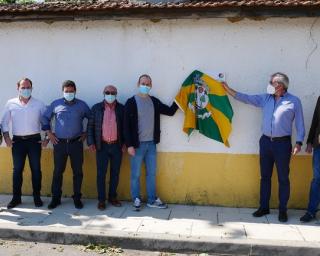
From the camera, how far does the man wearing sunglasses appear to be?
6605 mm

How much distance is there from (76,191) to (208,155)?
218cm

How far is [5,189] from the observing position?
24.6 ft

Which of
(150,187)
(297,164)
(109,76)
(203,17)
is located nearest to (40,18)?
(109,76)

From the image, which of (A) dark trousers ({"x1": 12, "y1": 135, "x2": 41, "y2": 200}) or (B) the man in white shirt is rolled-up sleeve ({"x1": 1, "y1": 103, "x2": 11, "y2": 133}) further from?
(A) dark trousers ({"x1": 12, "y1": 135, "x2": 41, "y2": 200})

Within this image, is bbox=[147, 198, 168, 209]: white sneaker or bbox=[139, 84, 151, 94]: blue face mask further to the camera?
bbox=[147, 198, 168, 209]: white sneaker

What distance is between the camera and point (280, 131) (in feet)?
19.8

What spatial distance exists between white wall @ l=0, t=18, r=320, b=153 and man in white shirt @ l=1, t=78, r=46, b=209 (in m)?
0.61

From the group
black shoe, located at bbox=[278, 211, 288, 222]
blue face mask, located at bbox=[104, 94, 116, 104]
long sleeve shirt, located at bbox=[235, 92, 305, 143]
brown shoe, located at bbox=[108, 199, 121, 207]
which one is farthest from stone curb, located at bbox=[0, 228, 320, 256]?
blue face mask, located at bbox=[104, 94, 116, 104]

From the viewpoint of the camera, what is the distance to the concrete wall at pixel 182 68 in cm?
657

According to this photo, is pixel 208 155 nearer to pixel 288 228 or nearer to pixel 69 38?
pixel 288 228

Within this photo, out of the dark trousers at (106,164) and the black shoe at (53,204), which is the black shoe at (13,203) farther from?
the dark trousers at (106,164)

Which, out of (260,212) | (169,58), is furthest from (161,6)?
(260,212)

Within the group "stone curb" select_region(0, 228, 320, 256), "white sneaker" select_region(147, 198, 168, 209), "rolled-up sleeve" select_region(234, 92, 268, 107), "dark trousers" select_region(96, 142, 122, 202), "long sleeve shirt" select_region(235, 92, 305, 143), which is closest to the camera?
"stone curb" select_region(0, 228, 320, 256)

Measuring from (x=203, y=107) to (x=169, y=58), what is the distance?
954 millimetres
